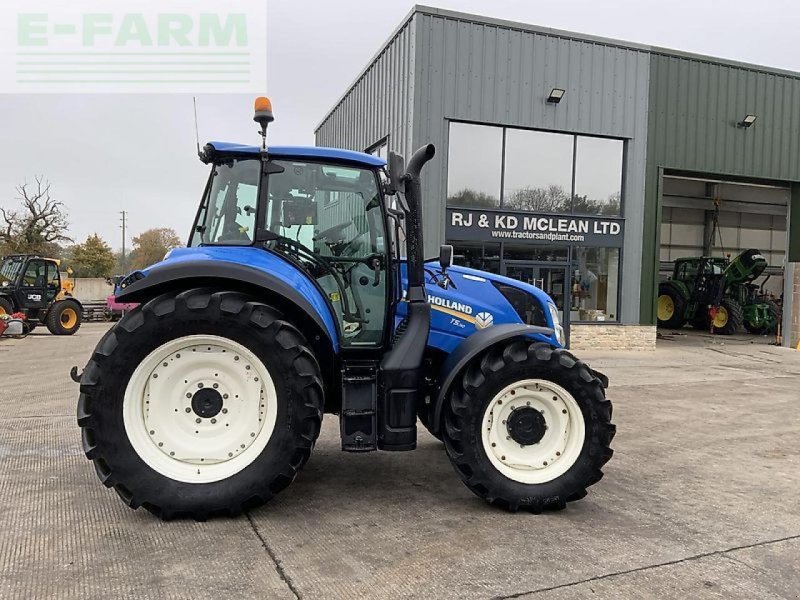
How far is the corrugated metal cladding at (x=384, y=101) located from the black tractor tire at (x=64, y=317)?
373 inches

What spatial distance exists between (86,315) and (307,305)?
2469 centimetres

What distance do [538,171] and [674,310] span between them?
10.7 metres

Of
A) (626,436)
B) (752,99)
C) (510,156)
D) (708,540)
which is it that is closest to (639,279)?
(510,156)

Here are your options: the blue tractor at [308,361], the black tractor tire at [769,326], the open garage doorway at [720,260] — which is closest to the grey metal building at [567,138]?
the open garage doorway at [720,260]

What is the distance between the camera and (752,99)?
16.5 meters

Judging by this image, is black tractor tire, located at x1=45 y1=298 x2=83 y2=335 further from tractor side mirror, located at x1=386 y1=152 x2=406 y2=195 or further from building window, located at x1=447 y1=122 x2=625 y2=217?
tractor side mirror, located at x1=386 y1=152 x2=406 y2=195

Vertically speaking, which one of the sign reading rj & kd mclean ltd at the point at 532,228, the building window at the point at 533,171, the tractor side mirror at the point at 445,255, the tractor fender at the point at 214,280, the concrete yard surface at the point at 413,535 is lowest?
the concrete yard surface at the point at 413,535

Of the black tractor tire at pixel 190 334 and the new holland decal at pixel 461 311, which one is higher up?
the new holland decal at pixel 461 311

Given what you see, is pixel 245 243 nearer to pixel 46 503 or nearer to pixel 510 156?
pixel 46 503

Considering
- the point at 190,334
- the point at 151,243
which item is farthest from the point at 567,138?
the point at 151,243

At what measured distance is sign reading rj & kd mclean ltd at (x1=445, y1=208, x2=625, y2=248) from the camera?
14.1m

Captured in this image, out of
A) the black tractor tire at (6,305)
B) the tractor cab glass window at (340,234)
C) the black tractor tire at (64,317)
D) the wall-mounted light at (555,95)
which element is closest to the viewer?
the tractor cab glass window at (340,234)

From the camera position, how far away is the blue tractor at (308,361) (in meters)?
3.79

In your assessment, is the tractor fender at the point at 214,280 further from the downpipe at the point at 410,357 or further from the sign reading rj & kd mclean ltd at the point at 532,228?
the sign reading rj & kd mclean ltd at the point at 532,228
